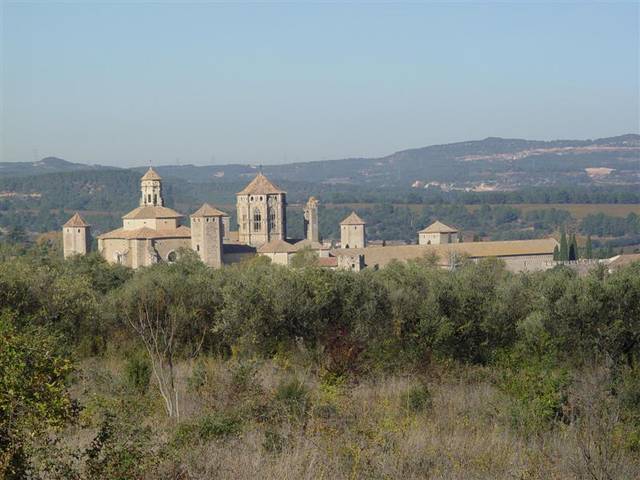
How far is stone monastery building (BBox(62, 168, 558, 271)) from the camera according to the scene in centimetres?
6328

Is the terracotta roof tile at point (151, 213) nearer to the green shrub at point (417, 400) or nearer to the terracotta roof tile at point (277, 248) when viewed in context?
the terracotta roof tile at point (277, 248)

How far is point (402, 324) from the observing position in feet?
61.2

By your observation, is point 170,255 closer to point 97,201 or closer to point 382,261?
point 382,261

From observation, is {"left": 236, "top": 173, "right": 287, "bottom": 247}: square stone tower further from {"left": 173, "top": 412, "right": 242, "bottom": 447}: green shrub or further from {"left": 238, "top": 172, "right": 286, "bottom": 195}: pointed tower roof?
{"left": 173, "top": 412, "right": 242, "bottom": 447}: green shrub

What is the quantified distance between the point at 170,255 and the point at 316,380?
162 ft

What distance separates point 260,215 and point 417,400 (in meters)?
61.2

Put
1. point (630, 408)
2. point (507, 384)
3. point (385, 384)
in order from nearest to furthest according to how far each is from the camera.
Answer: point (630, 408) → point (507, 384) → point (385, 384)

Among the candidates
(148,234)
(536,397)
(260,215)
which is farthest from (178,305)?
(260,215)

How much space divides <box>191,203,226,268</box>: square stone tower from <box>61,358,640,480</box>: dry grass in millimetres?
47944

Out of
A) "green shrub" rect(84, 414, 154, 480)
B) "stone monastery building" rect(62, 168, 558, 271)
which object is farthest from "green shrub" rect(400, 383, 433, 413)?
"stone monastery building" rect(62, 168, 558, 271)

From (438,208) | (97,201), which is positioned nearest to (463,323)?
(438,208)

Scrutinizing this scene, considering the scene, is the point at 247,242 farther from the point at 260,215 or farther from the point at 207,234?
the point at 207,234

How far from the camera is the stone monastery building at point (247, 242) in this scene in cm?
6328

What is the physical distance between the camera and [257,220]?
7388 centimetres
